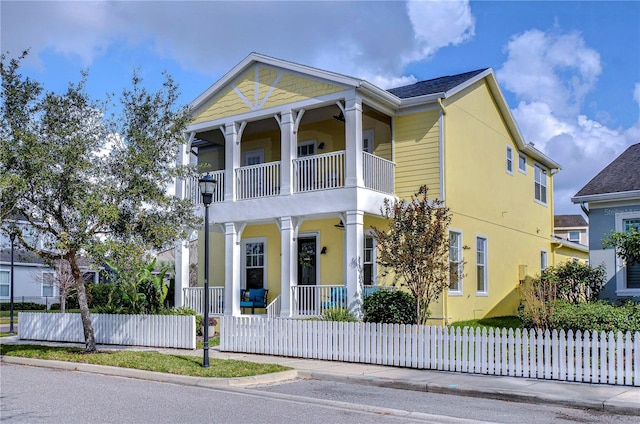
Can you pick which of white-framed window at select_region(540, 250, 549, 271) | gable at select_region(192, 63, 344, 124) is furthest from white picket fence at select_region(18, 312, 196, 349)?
white-framed window at select_region(540, 250, 549, 271)

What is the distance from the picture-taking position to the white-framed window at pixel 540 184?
2594 cm

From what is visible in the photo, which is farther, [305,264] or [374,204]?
[305,264]

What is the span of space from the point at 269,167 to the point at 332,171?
188 cm

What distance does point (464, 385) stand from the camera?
11.1 m

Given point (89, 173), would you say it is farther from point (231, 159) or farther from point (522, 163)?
point (522, 163)

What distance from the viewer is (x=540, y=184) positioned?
1041 inches

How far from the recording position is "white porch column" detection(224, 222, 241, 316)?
64.0 feet

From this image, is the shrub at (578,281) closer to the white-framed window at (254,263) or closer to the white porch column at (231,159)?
the white-framed window at (254,263)

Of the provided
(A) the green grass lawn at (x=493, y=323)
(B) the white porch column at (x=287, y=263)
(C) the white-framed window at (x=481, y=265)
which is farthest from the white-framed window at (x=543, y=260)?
(B) the white porch column at (x=287, y=263)

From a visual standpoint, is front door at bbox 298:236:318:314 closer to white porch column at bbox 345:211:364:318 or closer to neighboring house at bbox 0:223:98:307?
white porch column at bbox 345:211:364:318

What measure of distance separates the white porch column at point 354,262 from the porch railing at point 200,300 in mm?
5221

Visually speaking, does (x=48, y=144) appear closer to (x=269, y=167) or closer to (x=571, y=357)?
(x=269, y=167)

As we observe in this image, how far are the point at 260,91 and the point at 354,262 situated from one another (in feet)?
20.3

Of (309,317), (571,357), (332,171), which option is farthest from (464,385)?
(332,171)
